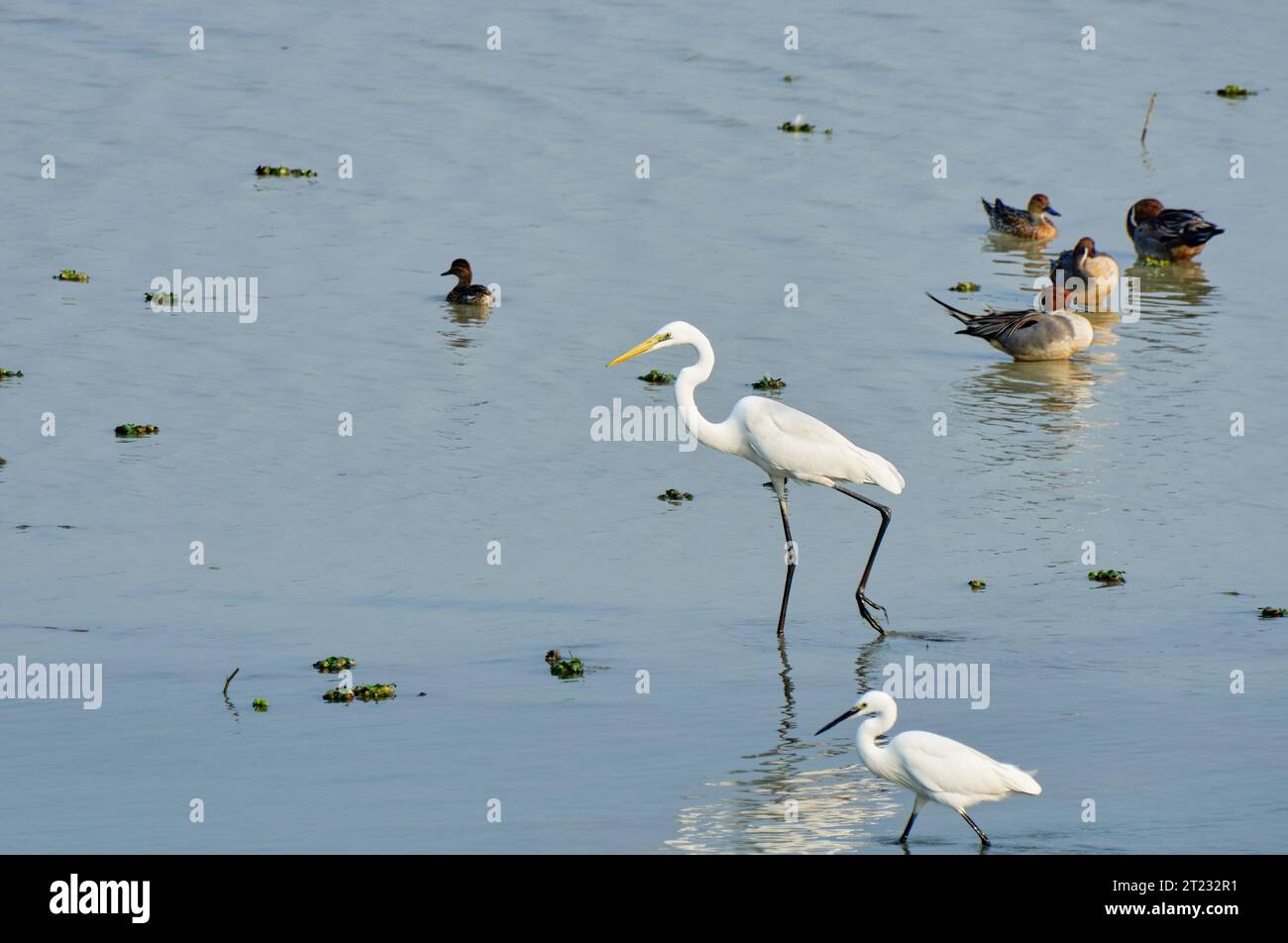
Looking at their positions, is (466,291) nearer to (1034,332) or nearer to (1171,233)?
(1034,332)

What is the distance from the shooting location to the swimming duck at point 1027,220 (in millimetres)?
27312

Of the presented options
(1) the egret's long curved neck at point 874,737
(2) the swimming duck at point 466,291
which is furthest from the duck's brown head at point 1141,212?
(1) the egret's long curved neck at point 874,737

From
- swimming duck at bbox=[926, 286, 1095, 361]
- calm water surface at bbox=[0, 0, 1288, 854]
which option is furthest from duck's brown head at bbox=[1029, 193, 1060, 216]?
swimming duck at bbox=[926, 286, 1095, 361]

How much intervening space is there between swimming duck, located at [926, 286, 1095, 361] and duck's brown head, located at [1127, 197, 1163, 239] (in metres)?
5.08

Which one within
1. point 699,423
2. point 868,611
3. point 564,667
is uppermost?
point 699,423

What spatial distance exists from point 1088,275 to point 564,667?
46.1 ft

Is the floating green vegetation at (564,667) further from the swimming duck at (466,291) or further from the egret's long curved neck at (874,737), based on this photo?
the swimming duck at (466,291)

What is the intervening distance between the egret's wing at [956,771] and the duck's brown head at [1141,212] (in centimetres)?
1830

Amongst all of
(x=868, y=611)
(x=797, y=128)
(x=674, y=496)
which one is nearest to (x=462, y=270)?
(x=674, y=496)

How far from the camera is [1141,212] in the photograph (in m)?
27.0

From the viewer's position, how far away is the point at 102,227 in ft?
82.4

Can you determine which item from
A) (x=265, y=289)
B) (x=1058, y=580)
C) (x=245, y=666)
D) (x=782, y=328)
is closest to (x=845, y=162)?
(x=782, y=328)
